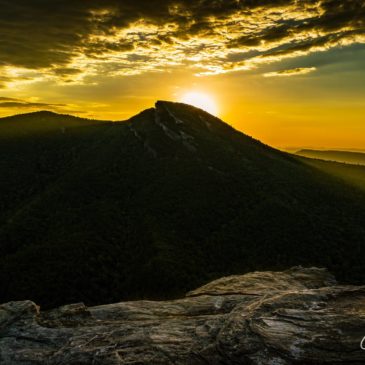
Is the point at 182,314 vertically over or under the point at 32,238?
over

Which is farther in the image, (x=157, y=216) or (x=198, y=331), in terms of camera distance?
(x=157, y=216)

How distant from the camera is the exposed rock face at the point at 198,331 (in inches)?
662

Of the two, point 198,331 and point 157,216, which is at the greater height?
point 198,331

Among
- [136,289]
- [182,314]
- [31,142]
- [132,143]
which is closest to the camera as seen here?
[182,314]

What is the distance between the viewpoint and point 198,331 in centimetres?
2002

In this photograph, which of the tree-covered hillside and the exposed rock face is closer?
the exposed rock face

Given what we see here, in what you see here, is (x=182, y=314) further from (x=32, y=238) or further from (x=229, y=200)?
(x=229, y=200)

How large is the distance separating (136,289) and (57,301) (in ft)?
62.7

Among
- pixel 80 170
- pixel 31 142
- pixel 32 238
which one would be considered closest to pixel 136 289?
pixel 32 238

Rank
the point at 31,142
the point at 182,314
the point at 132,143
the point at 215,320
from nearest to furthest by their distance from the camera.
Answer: the point at 215,320, the point at 182,314, the point at 132,143, the point at 31,142

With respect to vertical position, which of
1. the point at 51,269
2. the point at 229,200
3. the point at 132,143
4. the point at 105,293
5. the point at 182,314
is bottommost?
the point at 105,293

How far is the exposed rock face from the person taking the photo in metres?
16.8

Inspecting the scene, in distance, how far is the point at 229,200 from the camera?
136250 mm

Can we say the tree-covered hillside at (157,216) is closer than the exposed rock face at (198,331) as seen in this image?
No
